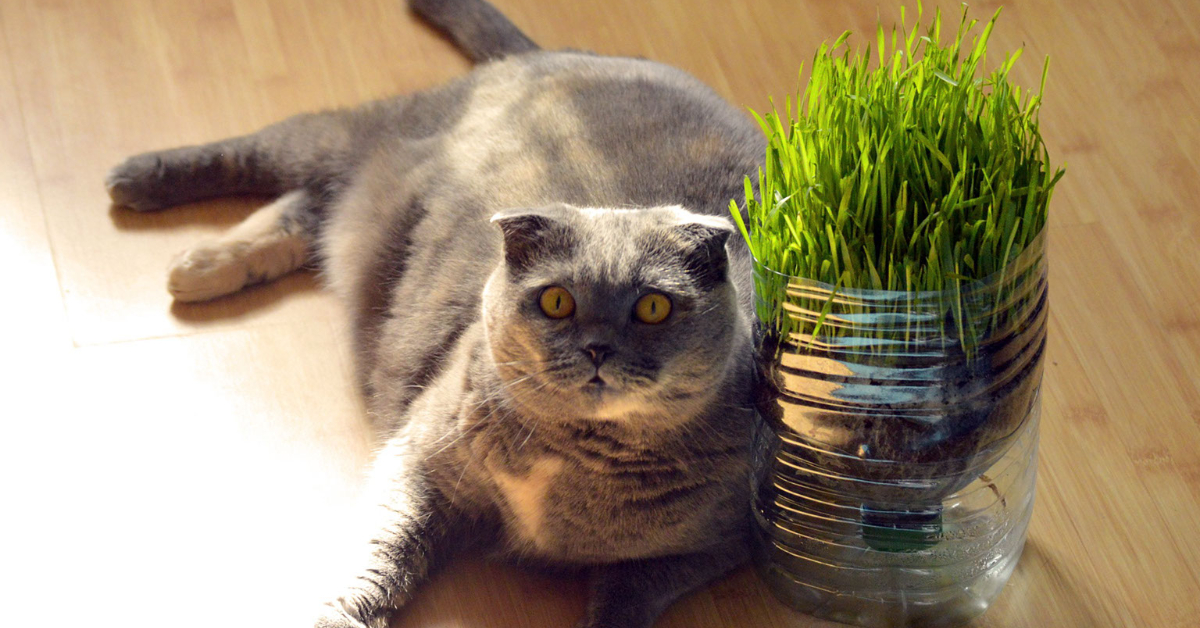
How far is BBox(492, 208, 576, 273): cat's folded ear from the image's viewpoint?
134cm

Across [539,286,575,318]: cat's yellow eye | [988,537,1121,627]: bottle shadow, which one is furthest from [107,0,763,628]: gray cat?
[988,537,1121,627]: bottle shadow

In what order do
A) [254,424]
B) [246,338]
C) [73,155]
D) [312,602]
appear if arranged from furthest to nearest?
[73,155] < [246,338] < [254,424] < [312,602]

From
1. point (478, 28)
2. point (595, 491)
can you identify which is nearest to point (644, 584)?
point (595, 491)

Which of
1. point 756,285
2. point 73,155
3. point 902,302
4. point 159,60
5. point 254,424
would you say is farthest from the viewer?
point 159,60

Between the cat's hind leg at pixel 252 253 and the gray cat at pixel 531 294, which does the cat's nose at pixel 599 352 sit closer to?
the gray cat at pixel 531 294

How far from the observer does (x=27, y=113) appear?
7.24 feet

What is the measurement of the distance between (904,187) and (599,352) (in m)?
0.39

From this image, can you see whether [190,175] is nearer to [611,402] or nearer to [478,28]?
[478,28]

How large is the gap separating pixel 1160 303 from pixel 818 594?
0.93 m

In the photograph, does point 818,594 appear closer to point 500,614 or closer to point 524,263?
point 500,614

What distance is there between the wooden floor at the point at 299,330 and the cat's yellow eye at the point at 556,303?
475 mm

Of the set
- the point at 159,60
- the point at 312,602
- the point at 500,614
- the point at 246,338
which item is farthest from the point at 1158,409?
the point at 159,60

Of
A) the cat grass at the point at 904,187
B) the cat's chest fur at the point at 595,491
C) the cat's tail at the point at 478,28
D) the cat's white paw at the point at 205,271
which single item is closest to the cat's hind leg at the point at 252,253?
the cat's white paw at the point at 205,271

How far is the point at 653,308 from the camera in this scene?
4.34 feet
